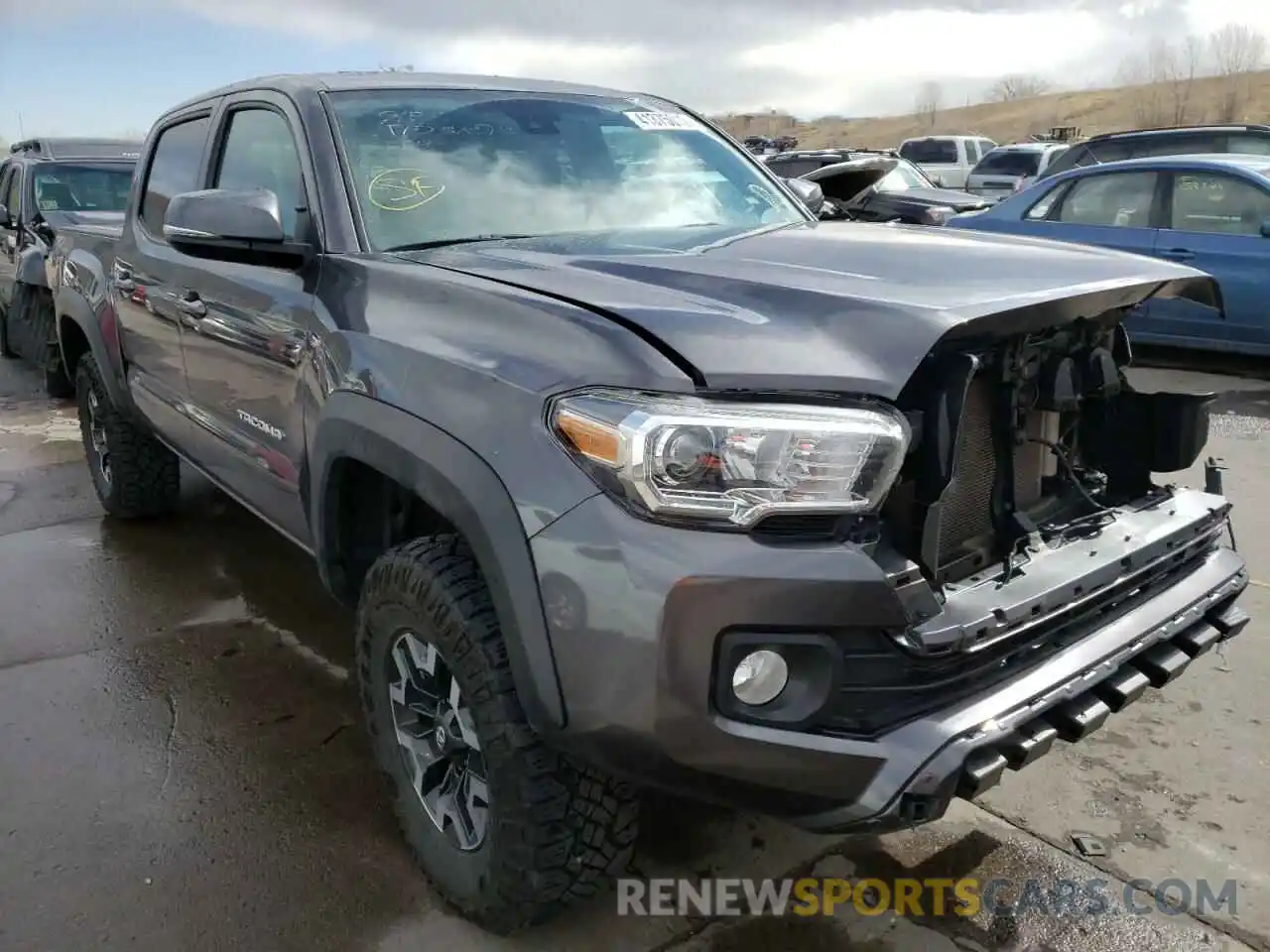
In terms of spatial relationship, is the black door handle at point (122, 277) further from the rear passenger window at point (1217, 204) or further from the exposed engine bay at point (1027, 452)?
the rear passenger window at point (1217, 204)

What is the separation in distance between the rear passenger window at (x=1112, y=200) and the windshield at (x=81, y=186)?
24.9ft

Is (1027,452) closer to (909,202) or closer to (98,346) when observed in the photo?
(98,346)

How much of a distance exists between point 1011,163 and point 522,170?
61.4ft

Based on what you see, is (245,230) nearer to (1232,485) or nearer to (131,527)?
(131,527)

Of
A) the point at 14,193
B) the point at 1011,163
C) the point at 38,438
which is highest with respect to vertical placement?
the point at 1011,163

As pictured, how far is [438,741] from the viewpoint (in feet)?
7.86

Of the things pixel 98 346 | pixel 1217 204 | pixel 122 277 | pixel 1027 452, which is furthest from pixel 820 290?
pixel 1217 204

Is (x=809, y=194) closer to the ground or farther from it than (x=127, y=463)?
farther from it

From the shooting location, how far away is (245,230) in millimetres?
2637

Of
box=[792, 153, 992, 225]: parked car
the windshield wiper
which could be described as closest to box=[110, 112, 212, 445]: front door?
the windshield wiper

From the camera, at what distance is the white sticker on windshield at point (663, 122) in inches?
137

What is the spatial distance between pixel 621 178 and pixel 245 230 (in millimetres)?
1117

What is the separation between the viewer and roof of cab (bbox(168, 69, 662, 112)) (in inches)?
121

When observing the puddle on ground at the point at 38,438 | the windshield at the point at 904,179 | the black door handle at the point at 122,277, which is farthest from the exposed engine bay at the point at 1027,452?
the windshield at the point at 904,179
